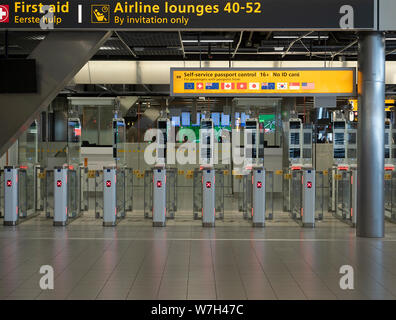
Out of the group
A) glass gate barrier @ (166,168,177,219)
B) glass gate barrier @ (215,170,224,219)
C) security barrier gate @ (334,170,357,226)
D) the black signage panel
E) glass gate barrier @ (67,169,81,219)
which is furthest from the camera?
glass gate barrier @ (166,168,177,219)

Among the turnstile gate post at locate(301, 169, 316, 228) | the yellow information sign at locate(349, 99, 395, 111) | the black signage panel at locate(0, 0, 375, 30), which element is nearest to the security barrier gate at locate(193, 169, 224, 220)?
the turnstile gate post at locate(301, 169, 316, 228)

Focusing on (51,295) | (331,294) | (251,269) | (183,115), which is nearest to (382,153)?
(251,269)

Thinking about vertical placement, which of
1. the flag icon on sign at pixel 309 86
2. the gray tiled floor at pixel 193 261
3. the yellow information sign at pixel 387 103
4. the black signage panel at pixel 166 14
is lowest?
the gray tiled floor at pixel 193 261

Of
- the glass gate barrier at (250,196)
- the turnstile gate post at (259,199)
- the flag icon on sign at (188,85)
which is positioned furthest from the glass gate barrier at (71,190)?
the turnstile gate post at (259,199)

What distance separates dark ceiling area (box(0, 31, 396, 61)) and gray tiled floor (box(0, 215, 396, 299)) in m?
3.51

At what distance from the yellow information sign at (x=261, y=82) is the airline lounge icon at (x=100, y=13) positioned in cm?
153

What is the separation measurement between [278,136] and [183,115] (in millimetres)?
3237

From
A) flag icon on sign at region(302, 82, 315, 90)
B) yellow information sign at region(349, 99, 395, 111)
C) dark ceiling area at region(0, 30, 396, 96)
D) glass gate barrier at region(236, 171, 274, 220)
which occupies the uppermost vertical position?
dark ceiling area at region(0, 30, 396, 96)

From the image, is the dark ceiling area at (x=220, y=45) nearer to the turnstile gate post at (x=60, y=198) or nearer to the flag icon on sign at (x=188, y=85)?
the flag icon on sign at (x=188, y=85)

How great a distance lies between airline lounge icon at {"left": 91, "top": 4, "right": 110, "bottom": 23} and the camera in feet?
26.6

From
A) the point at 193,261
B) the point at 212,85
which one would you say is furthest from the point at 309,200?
the point at 193,261

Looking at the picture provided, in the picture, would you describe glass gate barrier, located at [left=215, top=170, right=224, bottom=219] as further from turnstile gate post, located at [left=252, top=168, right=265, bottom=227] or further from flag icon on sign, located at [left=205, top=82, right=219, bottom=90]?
flag icon on sign, located at [left=205, top=82, right=219, bottom=90]

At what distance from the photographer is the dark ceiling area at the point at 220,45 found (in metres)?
10.9

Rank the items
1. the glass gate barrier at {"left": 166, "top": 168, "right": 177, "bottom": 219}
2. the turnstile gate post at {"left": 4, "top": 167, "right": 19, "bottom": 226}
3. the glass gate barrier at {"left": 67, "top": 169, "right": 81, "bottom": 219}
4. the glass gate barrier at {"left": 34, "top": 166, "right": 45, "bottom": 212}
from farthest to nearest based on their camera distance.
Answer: the glass gate barrier at {"left": 34, "top": 166, "right": 45, "bottom": 212} < the glass gate barrier at {"left": 166, "top": 168, "right": 177, "bottom": 219} < the glass gate barrier at {"left": 67, "top": 169, "right": 81, "bottom": 219} < the turnstile gate post at {"left": 4, "top": 167, "right": 19, "bottom": 226}
